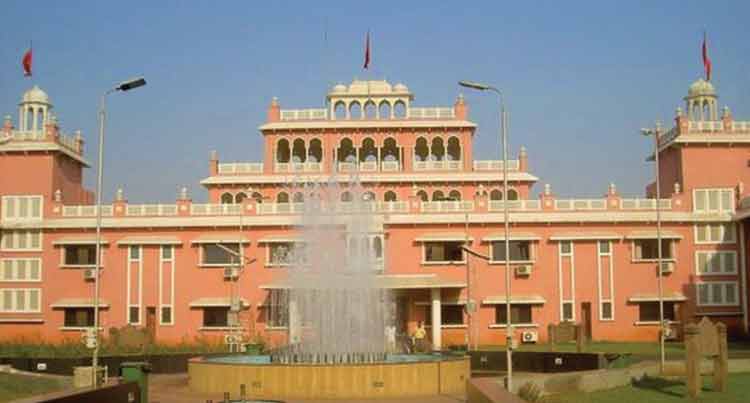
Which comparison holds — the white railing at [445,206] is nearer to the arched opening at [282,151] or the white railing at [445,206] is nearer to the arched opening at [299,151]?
the arched opening at [299,151]

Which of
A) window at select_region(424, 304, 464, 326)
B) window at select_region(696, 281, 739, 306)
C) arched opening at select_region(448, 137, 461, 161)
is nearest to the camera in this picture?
window at select_region(424, 304, 464, 326)

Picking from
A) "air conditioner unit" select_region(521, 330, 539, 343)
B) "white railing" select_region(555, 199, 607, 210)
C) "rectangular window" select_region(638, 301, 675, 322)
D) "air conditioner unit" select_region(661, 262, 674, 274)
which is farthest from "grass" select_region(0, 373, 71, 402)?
"air conditioner unit" select_region(661, 262, 674, 274)

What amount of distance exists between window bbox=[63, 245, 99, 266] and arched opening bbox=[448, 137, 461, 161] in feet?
68.7

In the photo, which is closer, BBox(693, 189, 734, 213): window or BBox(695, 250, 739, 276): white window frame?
BBox(695, 250, 739, 276): white window frame

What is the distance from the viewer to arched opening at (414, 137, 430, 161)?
54.3m

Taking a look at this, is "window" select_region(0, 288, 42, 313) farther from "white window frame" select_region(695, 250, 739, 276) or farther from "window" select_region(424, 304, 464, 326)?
"white window frame" select_region(695, 250, 739, 276)

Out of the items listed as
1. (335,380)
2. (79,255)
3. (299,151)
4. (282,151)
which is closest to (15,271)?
(79,255)

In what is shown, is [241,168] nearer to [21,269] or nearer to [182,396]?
[21,269]

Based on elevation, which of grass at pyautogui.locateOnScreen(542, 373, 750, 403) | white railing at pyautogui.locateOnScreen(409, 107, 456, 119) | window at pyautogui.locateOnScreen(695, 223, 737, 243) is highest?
white railing at pyautogui.locateOnScreen(409, 107, 456, 119)

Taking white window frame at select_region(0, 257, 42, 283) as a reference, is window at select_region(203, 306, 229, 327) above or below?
below

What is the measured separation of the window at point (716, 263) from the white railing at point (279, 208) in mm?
20712

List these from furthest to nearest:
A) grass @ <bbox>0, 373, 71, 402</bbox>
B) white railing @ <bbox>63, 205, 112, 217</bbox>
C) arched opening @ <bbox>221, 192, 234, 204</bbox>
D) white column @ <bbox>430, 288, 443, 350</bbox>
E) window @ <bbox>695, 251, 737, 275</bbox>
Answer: arched opening @ <bbox>221, 192, 234, 204</bbox>
white railing @ <bbox>63, 205, 112, 217</bbox>
window @ <bbox>695, 251, 737, 275</bbox>
white column @ <bbox>430, 288, 443, 350</bbox>
grass @ <bbox>0, 373, 71, 402</bbox>

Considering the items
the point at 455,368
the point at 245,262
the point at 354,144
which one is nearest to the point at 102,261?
the point at 245,262

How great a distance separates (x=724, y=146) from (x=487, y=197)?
1283 cm
